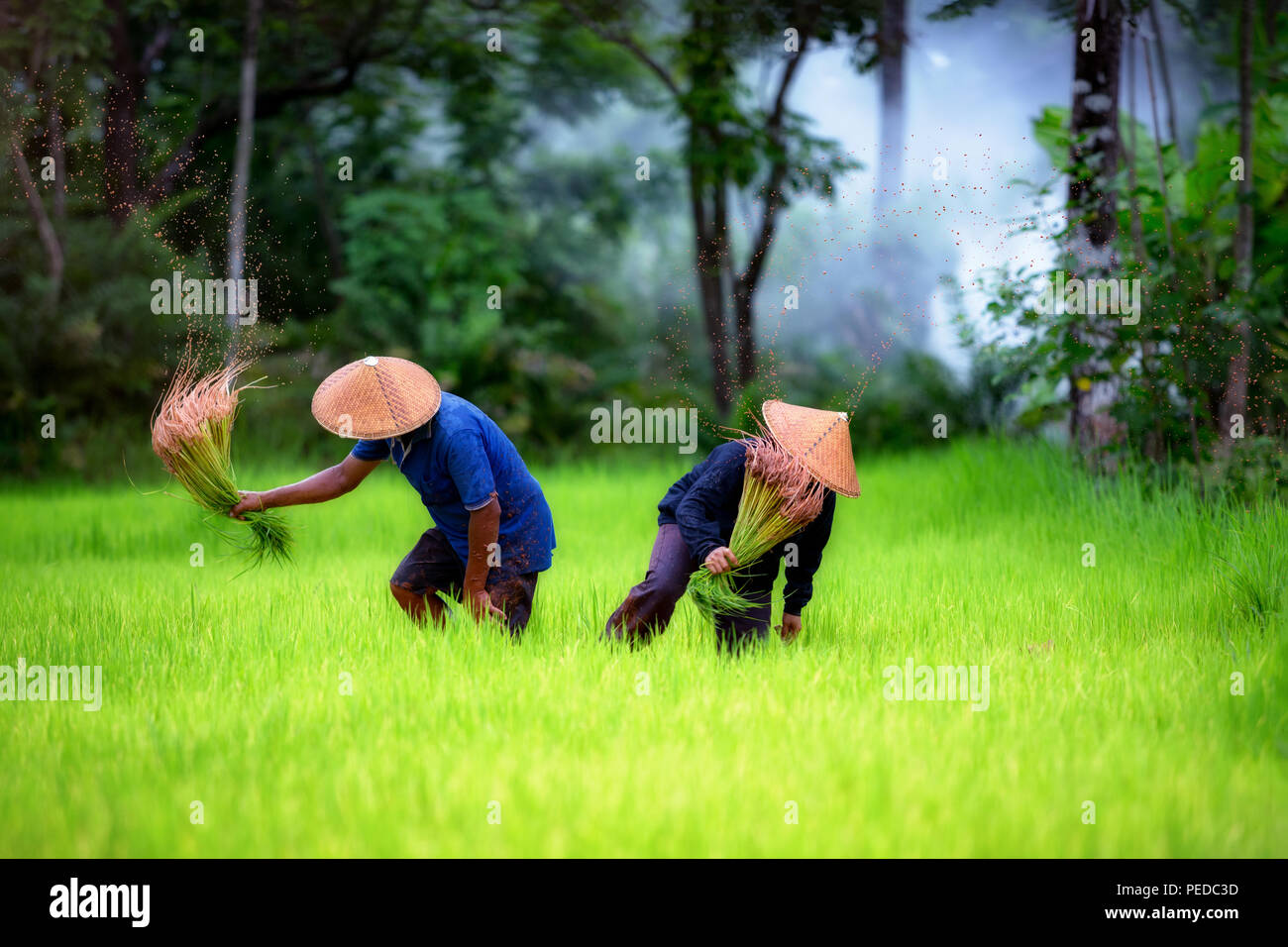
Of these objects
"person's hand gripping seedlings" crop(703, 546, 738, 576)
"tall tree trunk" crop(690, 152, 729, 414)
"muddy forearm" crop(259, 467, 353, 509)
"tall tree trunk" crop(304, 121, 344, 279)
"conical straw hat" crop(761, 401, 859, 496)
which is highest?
"tall tree trunk" crop(304, 121, 344, 279)

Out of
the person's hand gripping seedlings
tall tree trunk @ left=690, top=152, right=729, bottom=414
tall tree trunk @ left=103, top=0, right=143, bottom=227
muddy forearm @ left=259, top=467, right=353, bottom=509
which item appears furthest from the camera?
tall tree trunk @ left=103, top=0, right=143, bottom=227

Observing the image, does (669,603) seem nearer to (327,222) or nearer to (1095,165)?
(1095,165)

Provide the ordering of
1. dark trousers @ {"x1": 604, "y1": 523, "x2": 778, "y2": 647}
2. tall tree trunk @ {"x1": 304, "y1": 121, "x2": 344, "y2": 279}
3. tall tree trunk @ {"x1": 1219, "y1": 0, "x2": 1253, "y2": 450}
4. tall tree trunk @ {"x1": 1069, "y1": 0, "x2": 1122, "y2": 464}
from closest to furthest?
dark trousers @ {"x1": 604, "y1": 523, "x2": 778, "y2": 647}
tall tree trunk @ {"x1": 1219, "y1": 0, "x2": 1253, "y2": 450}
tall tree trunk @ {"x1": 1069, "y1": 0, "x2": 1122, "y2": 464}
tall tree trunk @ {"x1": 304, "y1": 121, "x2": 344, "y2": 279}

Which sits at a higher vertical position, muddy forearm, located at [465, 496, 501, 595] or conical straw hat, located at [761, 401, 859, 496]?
conical straw hat, located at [761, 401, 859, 496]

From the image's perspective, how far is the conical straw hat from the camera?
13.2 ft

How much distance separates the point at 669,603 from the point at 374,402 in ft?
4.79

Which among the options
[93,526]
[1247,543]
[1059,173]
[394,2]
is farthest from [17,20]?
[1247,543]

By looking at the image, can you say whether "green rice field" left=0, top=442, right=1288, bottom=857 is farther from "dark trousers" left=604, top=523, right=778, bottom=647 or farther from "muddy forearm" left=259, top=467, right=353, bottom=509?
"muddy forearm" left=259, top=467, right=353, bottom=509

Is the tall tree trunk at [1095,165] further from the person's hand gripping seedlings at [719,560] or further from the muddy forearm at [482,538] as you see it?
the muddy forearm at [482,538]

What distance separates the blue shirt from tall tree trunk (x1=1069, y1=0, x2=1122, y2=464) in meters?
4.54

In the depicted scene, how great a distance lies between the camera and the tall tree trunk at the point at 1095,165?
7348 millimetres

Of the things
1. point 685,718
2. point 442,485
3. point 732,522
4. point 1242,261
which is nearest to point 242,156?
point 442,485

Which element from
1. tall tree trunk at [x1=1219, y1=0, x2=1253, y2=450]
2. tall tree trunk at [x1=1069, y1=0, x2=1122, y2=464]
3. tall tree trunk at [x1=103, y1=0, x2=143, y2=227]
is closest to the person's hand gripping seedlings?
tall tree trunk at [x1=1219, y1=0, x2=1253, y2=450]

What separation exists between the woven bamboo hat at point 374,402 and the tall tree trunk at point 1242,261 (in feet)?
16.6
